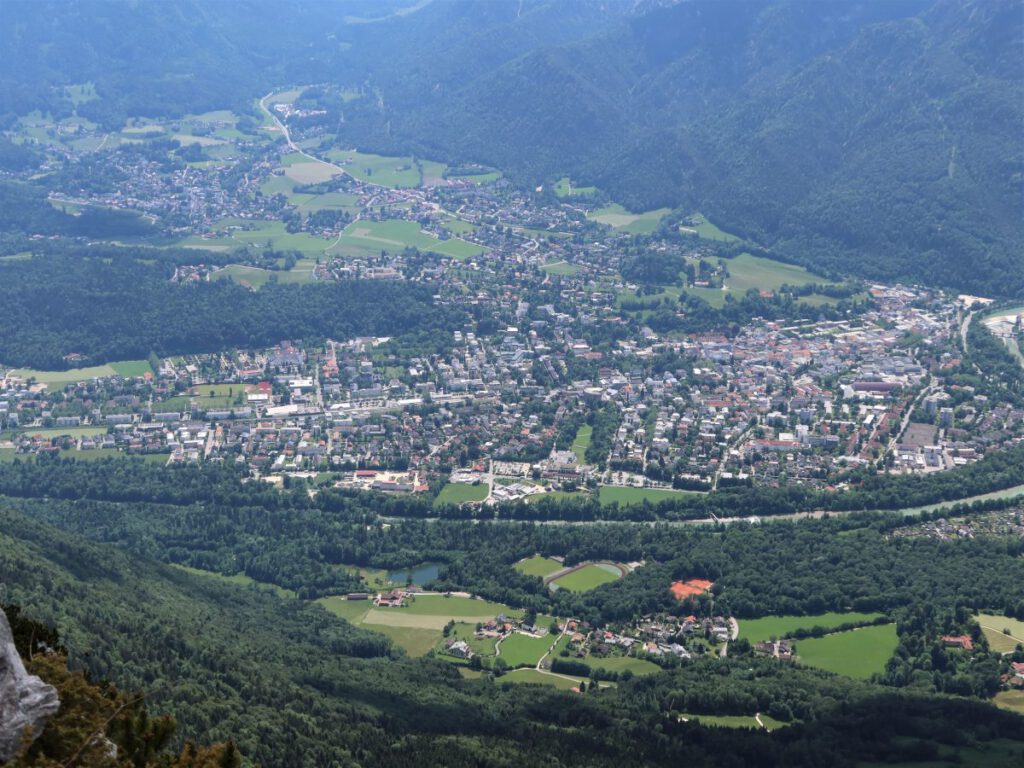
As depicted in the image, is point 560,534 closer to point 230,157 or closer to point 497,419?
point 497,419

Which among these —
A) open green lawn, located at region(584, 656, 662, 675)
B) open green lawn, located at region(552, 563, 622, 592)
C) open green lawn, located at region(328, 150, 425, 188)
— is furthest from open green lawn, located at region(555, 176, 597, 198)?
open green lawn, located at region(584, 656, 662, 675)

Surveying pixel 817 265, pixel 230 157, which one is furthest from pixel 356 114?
pixel 817 265

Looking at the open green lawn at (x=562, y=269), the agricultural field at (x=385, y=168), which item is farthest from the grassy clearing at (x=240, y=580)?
the agricultural field at (x=385, y=168)

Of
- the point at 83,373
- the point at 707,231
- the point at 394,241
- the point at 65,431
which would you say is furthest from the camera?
the point at 707,231

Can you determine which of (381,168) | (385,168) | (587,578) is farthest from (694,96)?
(587,578)

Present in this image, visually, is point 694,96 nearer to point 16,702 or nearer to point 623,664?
point 623,664

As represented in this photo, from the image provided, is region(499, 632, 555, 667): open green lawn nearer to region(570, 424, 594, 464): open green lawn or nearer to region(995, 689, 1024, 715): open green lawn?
region(995, 689, 1024, 715): open green lawn

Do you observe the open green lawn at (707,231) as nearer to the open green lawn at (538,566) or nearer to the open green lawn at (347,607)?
the open green lawn at (538,566)
